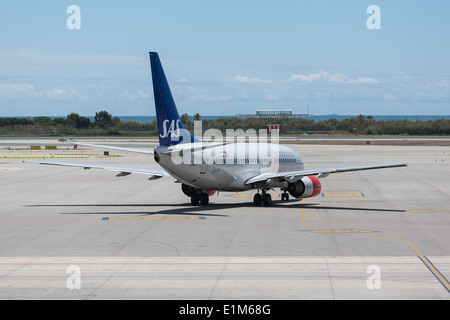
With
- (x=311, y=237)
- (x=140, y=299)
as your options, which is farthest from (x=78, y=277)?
(x=311, y=237)

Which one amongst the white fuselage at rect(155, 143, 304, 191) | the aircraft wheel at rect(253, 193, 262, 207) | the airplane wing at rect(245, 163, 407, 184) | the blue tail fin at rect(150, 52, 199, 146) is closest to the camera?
the blue tail fin at rect(150, 52, 199, 146)

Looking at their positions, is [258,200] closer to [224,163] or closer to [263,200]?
[263,200]

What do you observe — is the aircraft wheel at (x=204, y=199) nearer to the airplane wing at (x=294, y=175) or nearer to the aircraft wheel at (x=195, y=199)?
the aircraft wheel at (x=195, y=199)

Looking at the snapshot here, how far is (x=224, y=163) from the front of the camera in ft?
136

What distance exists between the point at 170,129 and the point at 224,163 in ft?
16.8

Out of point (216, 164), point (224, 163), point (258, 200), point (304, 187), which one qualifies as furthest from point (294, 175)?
point (216, 164)

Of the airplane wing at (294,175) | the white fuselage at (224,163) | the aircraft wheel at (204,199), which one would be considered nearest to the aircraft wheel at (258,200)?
the white fuselage at (224,163)

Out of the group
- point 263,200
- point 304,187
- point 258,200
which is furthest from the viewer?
point 304,187

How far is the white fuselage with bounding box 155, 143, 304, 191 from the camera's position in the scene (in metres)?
37.8

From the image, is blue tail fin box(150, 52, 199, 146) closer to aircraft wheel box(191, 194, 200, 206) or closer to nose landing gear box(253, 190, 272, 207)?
aircraft wheel box(191, 194, 200, 206)

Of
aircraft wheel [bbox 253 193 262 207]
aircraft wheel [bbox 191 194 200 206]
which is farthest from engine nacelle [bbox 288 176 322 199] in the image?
aircraft wheel [bbox 191 194 200 206]

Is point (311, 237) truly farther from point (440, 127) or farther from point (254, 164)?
point (440, 127)

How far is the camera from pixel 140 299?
19234 mm
